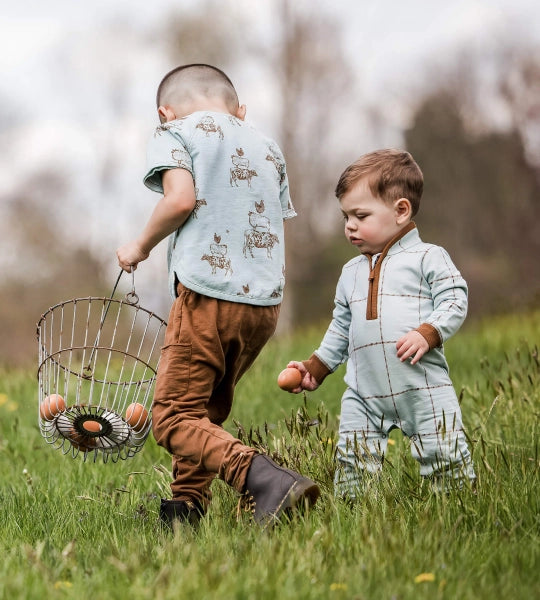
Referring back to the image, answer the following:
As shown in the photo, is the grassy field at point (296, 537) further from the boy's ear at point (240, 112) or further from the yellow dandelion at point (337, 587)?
the boy's ear at point (240, 112)

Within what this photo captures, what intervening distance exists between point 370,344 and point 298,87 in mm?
8106

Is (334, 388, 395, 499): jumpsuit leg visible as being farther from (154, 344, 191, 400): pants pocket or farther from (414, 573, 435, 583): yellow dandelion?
(414, 573, 435, 583): yellow dandelion

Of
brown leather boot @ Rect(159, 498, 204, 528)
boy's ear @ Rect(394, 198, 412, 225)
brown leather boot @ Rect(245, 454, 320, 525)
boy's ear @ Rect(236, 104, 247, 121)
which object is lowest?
brown leather boot @ Rect(159, 498, 204, 528)

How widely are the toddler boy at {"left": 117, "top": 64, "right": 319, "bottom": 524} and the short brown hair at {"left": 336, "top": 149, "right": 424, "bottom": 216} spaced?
316mm

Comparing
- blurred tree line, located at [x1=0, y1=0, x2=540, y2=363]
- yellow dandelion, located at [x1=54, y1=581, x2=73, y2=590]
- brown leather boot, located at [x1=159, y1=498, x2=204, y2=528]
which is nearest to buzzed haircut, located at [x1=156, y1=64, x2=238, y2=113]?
brown leather boot, located at [x1=159, y1=498, x2=204, y2=528]

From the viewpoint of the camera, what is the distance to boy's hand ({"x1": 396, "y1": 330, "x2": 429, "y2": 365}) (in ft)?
8.53

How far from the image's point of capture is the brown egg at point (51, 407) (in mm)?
2921

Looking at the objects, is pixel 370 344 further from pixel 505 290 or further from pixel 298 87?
pixel 505 290

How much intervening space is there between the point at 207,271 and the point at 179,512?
2.79 feet

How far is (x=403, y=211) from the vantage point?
285 centimetres

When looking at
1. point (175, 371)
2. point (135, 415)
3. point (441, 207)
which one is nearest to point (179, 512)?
point (135, 415)

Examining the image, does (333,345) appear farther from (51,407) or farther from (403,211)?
(51,407)

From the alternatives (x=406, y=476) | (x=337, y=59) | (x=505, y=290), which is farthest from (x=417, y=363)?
(x=505, y=290)

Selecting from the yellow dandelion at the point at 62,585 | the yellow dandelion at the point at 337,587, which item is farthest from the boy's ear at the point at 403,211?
the yellow dandelion at the point at 62,585
